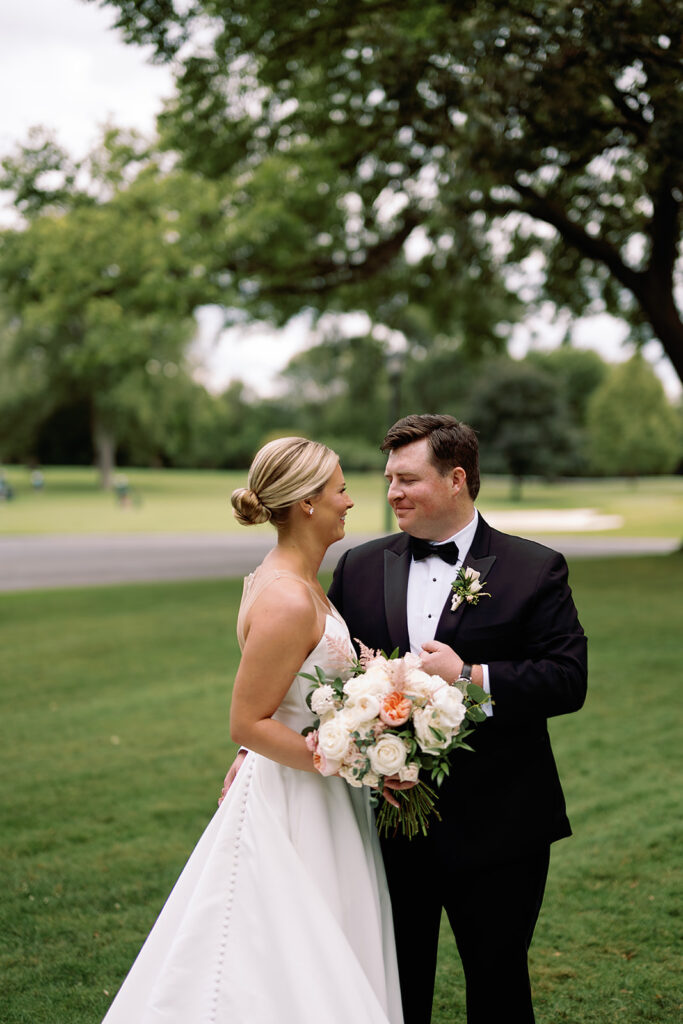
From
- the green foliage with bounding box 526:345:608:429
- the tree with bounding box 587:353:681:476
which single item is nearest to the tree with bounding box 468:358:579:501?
the tree with bounding box 587:353:681:476

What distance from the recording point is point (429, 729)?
8.18 ft

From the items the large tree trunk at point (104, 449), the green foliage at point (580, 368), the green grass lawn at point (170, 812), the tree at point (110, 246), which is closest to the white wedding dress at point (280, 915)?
the green grass lawn at point (170, 812)

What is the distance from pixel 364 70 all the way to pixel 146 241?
24.2 ft

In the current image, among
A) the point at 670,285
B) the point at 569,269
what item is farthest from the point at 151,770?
the point at 569,269

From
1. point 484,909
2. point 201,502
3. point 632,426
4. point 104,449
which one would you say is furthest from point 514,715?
point 632,426

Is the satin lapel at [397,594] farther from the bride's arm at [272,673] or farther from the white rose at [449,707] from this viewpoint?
the white rose at [449,707]

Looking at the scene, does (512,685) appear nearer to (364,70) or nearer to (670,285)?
(364,70)

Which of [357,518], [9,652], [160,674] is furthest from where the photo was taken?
[357,518]

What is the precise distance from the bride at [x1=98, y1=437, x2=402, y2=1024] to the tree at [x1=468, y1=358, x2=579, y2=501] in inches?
2221

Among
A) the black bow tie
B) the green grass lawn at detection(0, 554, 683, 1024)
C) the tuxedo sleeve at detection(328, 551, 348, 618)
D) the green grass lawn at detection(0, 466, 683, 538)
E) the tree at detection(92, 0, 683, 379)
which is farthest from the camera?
the green grass lawn at detection(0, 466, 683, 538)

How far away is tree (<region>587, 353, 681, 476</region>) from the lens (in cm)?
7575

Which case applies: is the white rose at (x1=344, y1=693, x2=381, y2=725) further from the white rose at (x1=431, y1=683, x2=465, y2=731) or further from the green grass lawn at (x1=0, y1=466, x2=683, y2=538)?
the green grass lawn at (x1=0, y1=466, x2=683, y2=538)

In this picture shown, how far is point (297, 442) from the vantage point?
2994 millimetres

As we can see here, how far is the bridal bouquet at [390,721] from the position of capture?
8.16ft
